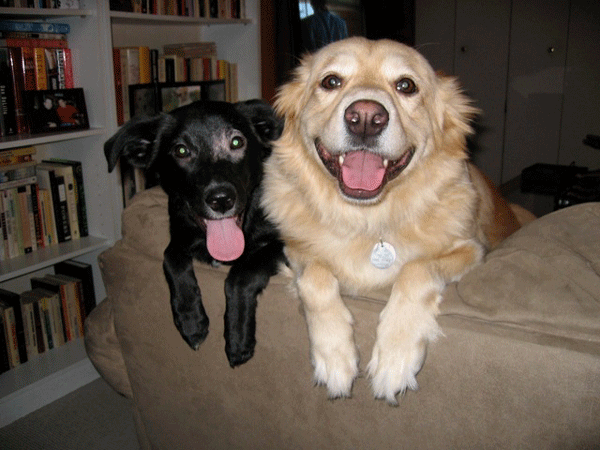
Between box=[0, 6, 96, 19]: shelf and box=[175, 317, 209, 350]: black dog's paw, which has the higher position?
box=[0, 6, 96, 19]: shelf

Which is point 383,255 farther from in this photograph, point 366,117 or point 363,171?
point 366,117

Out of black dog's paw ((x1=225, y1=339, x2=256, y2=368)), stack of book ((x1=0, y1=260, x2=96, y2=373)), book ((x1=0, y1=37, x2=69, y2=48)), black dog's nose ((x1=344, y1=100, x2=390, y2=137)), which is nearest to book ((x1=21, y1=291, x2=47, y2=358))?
stack of book ((x1=0, y1=260, x2=96, y2=373))

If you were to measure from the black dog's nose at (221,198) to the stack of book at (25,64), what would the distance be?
159 cm

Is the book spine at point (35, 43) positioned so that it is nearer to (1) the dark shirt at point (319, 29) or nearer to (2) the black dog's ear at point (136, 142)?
(2) the black dog's ear at point (136, 142)

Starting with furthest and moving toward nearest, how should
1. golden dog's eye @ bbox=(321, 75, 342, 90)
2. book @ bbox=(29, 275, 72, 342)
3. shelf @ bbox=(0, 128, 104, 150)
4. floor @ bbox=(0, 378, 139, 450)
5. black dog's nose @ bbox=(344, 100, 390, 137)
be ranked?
book @ bbox=(29, 275, 72, 342) → shelf @ bbox=(0, 128, 104, 150) → floor @ bbox=(0, 378, 139, 450) → golden dog's eye @ bbox=(321, 75, 342, 90) → black dog's nose @ bbox=(344, 100, 390, 137)

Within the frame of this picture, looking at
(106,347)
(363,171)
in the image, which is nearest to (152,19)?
(106,347)

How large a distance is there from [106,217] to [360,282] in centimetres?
204

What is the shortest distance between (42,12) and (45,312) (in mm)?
1645

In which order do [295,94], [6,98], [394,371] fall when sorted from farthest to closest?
[6,98]
[295,94]
[394,371]

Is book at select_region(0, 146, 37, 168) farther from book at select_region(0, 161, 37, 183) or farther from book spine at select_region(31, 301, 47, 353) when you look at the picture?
book spine at select_region(31, 301, 47, 353)

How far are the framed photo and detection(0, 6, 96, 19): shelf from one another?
0.39 meters

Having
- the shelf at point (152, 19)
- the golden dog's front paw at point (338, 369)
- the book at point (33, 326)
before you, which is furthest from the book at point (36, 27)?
the golden dog's front paw at point (338, 369)

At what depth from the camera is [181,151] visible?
1.92m

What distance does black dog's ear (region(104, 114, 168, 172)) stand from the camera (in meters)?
1.82
